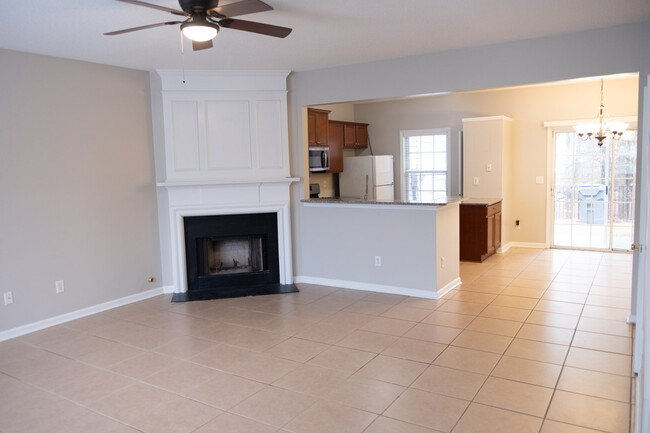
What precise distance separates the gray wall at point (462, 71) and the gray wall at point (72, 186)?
165cm

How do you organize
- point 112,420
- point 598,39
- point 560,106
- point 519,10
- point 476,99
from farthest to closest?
point 476,99
point 560,106
point 598,39
point 519,10
point 112,420

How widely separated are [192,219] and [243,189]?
Result: 66 centimetres

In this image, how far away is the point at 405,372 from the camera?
3229 millimetres

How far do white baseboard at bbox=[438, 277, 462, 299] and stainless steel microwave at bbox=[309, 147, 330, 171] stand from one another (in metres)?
2.80

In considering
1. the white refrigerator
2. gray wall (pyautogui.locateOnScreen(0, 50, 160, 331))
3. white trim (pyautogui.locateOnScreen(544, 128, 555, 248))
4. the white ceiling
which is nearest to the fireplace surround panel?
gray wall (pyautogui.locateOnScreen(0, 50, 160, 331))

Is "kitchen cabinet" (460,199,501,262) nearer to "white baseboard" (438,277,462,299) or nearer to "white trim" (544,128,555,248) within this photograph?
"white trim" (544,128,555,248)

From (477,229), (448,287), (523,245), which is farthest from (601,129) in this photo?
(448,287)

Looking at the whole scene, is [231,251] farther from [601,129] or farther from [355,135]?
[601,129]

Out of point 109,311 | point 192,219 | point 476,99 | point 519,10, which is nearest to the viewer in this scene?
point 519,10

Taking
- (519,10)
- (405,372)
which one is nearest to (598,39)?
(519,10)

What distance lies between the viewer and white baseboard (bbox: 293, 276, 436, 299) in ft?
16.4

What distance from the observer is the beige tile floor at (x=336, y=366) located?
8.79 ft

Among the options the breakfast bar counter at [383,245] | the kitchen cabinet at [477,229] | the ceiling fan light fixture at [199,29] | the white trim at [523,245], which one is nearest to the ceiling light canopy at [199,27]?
the ceiling fan light fixture at [199,29]

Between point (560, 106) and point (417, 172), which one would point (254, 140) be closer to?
point (417, 172)
